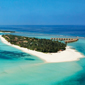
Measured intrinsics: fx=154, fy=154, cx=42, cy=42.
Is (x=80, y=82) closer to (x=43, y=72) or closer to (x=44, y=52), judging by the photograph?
(x=43, y=72)

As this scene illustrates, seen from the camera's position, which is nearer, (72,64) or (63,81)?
(63,81)

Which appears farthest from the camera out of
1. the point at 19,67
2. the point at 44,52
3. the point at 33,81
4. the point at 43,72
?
the point at 44,52

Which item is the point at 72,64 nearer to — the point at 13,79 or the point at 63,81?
the point at 63,81

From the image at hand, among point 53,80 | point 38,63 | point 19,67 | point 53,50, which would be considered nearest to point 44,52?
point 53,50

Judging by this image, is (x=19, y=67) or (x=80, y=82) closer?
(x=80, y=82)

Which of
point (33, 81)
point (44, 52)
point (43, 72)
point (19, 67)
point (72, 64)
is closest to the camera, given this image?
point (33, 81)

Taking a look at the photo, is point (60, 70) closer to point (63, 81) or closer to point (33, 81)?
point (63, 81)

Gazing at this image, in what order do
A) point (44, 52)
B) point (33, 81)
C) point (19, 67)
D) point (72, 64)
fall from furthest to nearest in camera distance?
point (44, 52), point (72, 64), point (19, 67), point (33, 81)

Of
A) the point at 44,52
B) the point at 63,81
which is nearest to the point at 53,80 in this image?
the point at 63,81

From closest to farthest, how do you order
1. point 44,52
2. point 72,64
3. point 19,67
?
point 19,67 < point 72,64 < point 44,52
